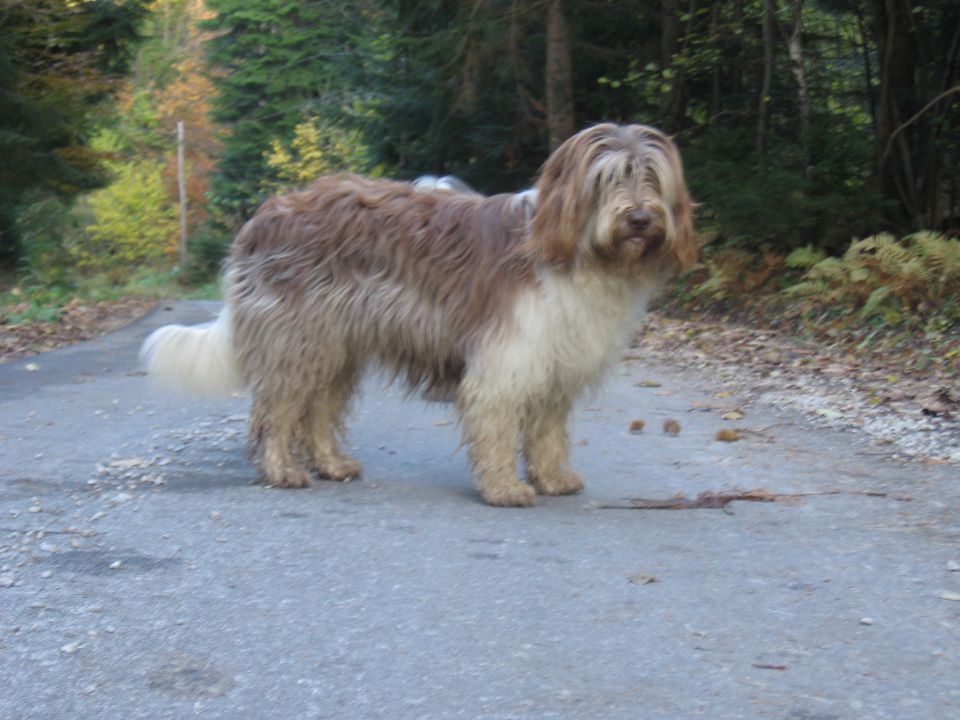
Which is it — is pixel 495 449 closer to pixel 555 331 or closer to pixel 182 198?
pixel 555 331

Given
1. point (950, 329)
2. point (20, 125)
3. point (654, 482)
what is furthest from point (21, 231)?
point (654, 482)

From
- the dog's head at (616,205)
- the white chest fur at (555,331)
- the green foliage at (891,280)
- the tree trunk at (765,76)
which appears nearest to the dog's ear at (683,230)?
the dog's head at (616,205)

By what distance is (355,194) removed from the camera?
6547mm

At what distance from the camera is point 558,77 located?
18.1 meters

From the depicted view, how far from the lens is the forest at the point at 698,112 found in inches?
550

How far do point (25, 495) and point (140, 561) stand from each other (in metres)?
1.50

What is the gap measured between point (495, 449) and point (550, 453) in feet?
1.37

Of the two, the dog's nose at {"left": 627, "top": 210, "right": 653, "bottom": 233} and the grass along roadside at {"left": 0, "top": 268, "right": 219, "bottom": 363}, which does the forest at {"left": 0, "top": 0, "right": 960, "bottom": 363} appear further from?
the dog's nose at {"left": 627, "top": 210, "right": 653, "bottom": 233}

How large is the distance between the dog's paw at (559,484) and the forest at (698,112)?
77.1 inches

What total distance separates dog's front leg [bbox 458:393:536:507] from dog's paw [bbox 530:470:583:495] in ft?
0.86

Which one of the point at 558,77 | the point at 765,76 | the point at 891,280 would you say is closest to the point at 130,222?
the point at 558,77

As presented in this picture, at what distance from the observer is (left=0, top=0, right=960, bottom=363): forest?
1397 cm

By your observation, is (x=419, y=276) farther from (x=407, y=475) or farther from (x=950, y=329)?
(x=950, y=329)

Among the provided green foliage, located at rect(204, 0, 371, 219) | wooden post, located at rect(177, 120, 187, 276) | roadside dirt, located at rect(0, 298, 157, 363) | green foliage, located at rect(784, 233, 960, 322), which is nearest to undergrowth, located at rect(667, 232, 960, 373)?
green foliage, located at rect(784, 233, 960, 322)
